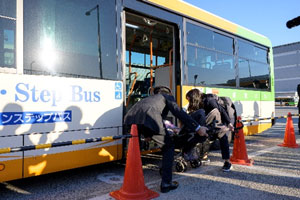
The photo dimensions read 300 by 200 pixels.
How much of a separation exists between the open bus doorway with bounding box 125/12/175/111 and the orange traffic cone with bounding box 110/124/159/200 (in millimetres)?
3194

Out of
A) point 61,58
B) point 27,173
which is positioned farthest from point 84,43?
point 27,173

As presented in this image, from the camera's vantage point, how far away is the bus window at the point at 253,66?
22.7 ft

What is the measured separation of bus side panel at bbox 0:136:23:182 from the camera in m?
2.90

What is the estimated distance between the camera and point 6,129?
9.53 ft

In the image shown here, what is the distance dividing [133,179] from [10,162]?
1495mm

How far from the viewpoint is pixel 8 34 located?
3.00m

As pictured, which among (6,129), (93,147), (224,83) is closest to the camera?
(6,129)

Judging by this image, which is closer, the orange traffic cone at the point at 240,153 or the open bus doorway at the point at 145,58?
the orange traffic cone at the point at 240,153

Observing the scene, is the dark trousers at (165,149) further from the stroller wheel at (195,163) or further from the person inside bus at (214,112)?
the stroller wheel at (195,163)

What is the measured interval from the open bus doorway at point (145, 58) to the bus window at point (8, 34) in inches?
133

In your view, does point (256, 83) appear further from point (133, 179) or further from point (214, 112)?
point (133, 179)

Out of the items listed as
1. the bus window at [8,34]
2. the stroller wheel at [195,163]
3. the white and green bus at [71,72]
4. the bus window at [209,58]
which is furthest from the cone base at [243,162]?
the bus window at [8,34]

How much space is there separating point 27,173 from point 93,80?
1.53 meters

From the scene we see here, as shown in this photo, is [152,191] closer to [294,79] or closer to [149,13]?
[149,13]
